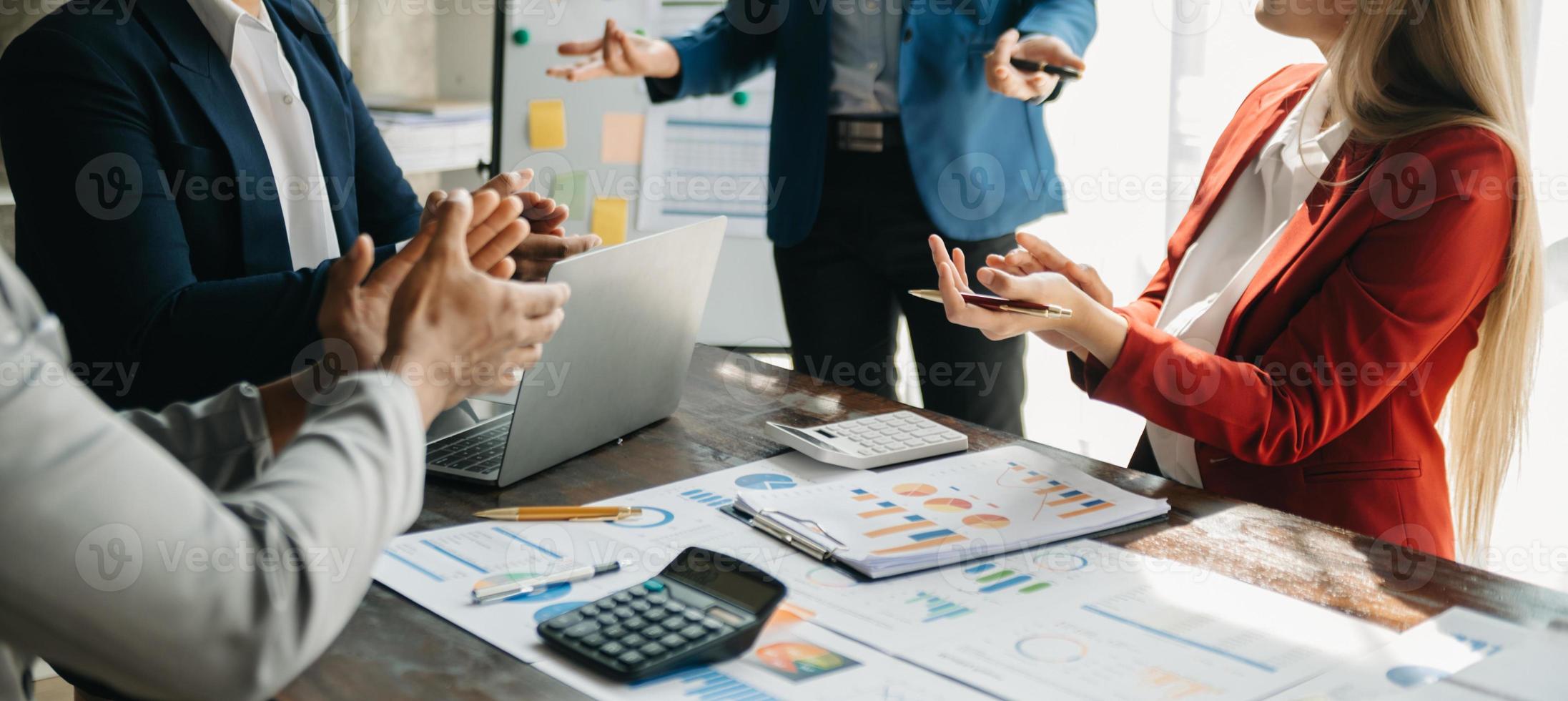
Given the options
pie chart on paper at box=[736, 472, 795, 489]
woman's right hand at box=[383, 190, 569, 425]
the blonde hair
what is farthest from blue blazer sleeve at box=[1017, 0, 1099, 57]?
woman's right hand at box=[383, 190, 569, 425]

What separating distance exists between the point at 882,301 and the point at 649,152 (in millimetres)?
1517

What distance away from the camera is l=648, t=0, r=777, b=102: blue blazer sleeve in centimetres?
229

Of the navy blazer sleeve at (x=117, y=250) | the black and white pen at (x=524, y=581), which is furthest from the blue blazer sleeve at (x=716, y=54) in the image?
the black and white pen at (x=524, y=581)

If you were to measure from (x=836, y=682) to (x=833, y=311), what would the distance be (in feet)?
4.47

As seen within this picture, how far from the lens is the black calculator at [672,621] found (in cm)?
84

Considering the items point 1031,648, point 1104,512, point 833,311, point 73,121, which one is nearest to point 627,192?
point 833,311

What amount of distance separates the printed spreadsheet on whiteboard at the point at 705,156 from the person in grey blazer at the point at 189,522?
275 cm

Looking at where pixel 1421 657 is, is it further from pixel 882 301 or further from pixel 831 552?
pixel 882 301

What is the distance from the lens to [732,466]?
1.28 meters

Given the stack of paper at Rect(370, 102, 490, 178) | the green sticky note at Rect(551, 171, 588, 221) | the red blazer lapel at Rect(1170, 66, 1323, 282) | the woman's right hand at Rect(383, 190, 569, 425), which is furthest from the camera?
the green sticky note at Rect(551, 171, 588, 221)

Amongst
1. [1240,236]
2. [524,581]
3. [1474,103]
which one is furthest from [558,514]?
[1474,103]

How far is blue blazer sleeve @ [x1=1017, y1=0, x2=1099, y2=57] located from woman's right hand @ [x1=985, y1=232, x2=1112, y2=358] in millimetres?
551

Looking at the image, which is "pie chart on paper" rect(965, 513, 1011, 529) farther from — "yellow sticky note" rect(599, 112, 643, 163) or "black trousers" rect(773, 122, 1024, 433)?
"yellow sticky note" rect(599, 112, 643, 163)

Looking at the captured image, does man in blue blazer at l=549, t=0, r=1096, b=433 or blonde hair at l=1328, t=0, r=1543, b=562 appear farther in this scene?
man in blue blazer at l=549, t=0, r=1096, b=433
